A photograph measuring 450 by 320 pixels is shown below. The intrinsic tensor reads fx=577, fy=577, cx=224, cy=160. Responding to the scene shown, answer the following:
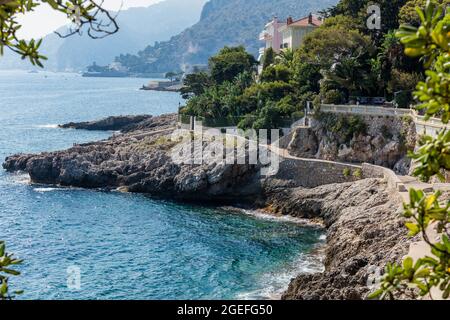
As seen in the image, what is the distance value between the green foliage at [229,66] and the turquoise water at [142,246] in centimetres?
2652

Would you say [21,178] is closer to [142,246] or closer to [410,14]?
[142,246]

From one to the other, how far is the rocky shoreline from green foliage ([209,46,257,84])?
11563 mm

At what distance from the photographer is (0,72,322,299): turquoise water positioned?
24453mm

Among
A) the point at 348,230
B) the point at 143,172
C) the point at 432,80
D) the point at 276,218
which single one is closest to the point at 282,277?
the point at 348,230

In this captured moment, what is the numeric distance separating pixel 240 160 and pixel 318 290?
20.7 m

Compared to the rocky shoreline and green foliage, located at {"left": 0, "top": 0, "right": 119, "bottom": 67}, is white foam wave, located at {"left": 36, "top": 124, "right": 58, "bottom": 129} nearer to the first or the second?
the rocky shoreline

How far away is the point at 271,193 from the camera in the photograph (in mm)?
38031

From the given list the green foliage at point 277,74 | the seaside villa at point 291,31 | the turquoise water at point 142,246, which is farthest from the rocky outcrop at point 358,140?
the seaside villa at point 291,31

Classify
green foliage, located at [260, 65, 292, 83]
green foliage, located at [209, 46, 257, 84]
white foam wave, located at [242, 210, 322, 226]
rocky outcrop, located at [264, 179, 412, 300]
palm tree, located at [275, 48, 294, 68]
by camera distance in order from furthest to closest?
1. green foliage, located at [209, 46, 257, 84]
2. palm tree, located at [275, 48, 294, 68]
3. green foliage, located at [260, 65, 292, 83]
4. white foam wave, located at [242, 210, 322, 226]
5. rocky outcrop, located at [264, 179, 412, 300]

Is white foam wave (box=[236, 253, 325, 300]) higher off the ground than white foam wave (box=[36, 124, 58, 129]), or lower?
lower

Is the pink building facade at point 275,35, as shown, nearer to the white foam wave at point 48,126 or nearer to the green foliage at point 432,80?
the white foam wave at point 48,126

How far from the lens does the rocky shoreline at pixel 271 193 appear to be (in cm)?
2173

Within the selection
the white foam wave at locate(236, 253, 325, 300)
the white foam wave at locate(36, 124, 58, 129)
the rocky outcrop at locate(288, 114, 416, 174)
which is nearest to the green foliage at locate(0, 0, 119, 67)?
the white foam wave at locate(236, 253, 325, 300)
